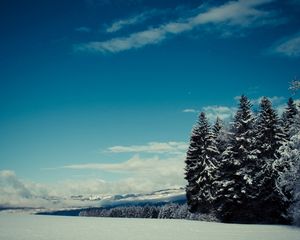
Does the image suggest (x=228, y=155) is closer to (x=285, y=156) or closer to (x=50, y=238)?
(x=285, y=156)

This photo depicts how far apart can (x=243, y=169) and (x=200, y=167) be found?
24.7 ft

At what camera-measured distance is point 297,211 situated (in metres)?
29.4

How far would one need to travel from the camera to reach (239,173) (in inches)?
1635

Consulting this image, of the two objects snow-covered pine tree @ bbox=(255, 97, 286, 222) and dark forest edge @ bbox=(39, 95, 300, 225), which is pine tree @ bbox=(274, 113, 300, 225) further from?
snow-covered pine tree @ bbox=(255, 97, 286, 222)

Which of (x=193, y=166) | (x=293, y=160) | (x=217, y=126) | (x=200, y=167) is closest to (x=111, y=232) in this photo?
(x=293, y=160)

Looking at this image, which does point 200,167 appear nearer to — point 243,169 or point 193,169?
point 193,169

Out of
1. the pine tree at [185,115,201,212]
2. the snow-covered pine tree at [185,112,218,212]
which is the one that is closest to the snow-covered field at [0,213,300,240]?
the snow-covered pine tree at [185,112,218,212]

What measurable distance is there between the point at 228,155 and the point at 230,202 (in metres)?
5.34

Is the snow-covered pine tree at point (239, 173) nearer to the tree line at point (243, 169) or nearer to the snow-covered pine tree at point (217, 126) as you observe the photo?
the tree line at point (243, 169)

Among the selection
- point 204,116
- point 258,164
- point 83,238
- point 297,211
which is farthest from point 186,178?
point 83,238

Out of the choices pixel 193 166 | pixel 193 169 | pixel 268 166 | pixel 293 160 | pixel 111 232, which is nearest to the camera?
pixel 111 232

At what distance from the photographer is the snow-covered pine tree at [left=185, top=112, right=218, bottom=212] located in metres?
46.4

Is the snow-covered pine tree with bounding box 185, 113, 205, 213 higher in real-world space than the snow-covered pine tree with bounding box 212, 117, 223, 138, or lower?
lower

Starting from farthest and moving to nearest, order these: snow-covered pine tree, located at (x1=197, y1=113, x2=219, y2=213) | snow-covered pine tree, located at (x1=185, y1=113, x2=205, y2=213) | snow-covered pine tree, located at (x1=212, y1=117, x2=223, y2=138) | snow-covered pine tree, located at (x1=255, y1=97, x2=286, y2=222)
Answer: snow-covered pine tree, located at (x1=212, y1=117, x2=223, y2=138) < snow-covered pine tree, located at (x1=185, y1=113, x2=205, y2=213) < snow-covered pine tree, located at (x1=197, y1=113, x2=219, y2=213) < snow-covered pine tree, located at (x1=255, y1=97, x2=286, y2=222)
